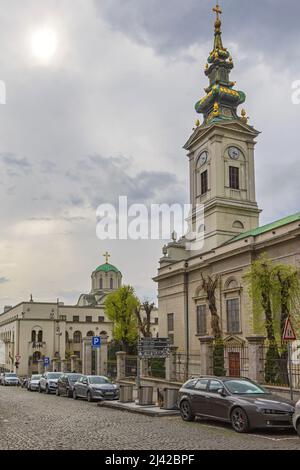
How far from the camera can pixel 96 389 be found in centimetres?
2500

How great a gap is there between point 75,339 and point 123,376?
167ft

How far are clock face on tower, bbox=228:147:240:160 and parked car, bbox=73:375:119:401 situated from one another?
28706mm

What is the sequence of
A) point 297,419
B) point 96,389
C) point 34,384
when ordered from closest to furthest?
point 297,419 → point 96,389 → point 34,384

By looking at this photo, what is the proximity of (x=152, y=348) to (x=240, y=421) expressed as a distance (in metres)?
10.5

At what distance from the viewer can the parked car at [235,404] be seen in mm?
13641

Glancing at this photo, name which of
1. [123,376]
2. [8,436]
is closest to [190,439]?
[8,436]

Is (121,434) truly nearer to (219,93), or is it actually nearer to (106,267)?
(219,93)

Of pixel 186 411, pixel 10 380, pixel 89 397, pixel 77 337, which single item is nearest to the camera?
pixel 186 411

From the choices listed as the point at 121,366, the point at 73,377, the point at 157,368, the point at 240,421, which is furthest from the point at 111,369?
the point at 240,421

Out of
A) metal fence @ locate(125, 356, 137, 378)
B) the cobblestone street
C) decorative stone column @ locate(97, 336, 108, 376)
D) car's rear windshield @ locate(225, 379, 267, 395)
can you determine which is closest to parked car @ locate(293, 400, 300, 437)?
the cobblestone street

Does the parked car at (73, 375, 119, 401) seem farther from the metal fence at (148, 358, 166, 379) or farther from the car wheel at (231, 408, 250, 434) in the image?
the car wheel at (231, 408, 250, 434)

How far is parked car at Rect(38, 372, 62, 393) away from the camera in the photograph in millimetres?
33219

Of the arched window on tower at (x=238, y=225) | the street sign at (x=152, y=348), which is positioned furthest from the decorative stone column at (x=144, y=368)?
the arched window on tower at (x=238, y=225)
